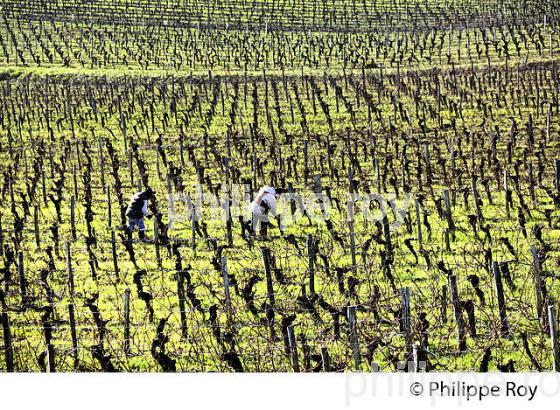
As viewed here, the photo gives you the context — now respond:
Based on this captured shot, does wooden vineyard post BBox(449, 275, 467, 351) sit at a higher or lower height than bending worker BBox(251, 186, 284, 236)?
lower

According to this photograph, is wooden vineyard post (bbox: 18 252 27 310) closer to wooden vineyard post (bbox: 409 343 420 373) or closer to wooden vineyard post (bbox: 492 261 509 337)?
wooden vineyard post (bbox: 409 343 420 373)

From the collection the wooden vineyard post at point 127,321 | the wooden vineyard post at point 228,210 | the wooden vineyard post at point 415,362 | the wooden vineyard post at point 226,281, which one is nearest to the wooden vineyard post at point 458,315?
the wooden vineyard post at point 415,362

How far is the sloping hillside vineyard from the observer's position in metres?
10.4

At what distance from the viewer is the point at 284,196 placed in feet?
56.7

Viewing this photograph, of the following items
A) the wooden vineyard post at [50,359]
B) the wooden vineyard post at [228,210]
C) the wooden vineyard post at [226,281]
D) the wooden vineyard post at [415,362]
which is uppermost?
the wooden vineyard post at [228,210]

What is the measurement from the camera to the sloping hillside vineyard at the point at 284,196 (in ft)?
34.0

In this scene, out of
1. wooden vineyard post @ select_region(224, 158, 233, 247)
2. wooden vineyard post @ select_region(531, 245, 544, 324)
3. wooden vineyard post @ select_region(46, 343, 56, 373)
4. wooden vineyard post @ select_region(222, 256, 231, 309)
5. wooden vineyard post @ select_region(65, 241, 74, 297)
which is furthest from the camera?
wooden vineyard post @ select_region(224, 158, 233, 247)

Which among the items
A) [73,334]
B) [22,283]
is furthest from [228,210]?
[73,334]

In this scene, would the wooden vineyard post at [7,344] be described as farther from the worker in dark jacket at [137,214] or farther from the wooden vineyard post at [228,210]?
the worker in dark jacket at [137,214]

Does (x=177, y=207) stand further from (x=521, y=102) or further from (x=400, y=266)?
(x=521, y=102)

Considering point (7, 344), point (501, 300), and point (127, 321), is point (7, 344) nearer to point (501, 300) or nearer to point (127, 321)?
point (127, 321)

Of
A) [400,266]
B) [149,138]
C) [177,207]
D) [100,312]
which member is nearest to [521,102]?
[149,138]

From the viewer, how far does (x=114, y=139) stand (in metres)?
24.6

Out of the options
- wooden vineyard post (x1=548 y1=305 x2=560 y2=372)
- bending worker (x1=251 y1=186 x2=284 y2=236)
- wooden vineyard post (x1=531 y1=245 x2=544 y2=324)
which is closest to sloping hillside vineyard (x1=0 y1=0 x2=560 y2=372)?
wooden vineyard post (x1=531 y1=245 x2=544 y2=324)
